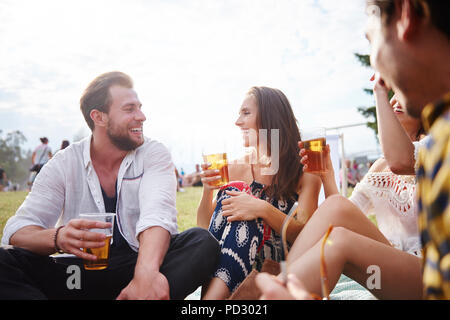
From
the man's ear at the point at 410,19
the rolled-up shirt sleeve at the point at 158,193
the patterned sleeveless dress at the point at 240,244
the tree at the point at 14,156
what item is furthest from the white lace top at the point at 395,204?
the tree at the point at 14,156

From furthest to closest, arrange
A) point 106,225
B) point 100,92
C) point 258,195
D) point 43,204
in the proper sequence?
point 258,195, point 100,92, point 43,204, point 106,225

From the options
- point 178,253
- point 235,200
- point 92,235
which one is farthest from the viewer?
point 235,200

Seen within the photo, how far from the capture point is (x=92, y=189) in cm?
222

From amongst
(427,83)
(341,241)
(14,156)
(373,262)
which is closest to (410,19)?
(427,83)

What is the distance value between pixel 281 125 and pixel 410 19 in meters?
2.05

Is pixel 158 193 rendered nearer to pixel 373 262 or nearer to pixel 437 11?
pixel 373 262

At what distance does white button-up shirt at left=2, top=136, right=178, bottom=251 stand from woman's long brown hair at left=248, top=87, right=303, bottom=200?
0.91 meters

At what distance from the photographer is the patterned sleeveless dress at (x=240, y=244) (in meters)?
1.90

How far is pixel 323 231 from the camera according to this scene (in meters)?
1.71

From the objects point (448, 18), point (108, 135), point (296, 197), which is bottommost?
point (296, 197)

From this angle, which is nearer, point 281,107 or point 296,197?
point 296,197

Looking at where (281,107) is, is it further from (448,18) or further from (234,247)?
(448,18)

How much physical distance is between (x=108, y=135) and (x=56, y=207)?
60 centimetres

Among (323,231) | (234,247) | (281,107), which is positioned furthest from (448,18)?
(281,107)
